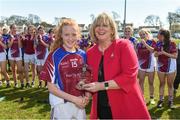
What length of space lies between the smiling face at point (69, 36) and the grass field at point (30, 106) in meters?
4.44

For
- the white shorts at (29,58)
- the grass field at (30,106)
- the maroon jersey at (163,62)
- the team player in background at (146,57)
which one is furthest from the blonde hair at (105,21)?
the white shorts at (29,58)

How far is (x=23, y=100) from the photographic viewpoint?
31.8 ft

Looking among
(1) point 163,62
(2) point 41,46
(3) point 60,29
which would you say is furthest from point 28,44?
(3) point 60,29

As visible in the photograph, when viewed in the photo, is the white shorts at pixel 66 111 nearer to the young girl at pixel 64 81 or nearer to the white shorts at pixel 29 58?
the young girl at pixel 64 81

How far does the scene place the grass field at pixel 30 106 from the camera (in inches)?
316

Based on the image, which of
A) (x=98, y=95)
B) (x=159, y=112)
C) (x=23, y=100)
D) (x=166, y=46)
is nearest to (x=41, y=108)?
(x=23, y=100)

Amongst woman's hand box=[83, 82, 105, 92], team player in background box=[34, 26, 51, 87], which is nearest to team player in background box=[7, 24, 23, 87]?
team player in background box=[34, 26, 51, 87]

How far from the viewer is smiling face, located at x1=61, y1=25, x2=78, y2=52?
3621 mm

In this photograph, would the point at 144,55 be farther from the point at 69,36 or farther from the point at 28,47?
the point at 69,36

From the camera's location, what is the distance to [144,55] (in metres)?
9.66

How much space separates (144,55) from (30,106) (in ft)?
10.8

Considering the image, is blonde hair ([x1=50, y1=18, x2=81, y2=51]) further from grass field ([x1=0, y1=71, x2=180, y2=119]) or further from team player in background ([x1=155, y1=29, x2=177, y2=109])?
team player in background ([x1=155, y1=29, x2=177, y2=109])

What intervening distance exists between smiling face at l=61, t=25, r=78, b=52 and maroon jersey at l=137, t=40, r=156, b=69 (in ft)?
20.0

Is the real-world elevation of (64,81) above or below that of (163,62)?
above
